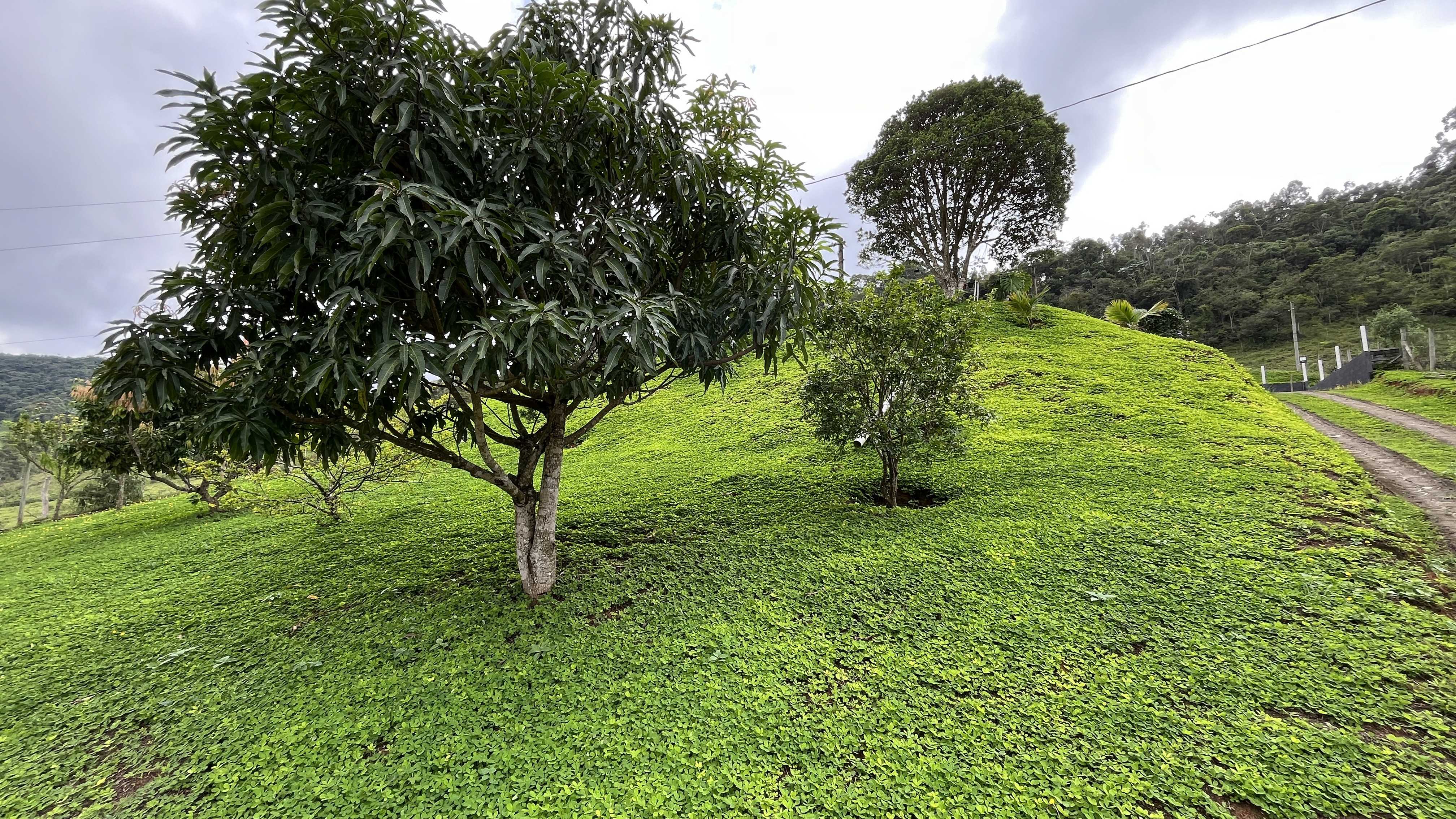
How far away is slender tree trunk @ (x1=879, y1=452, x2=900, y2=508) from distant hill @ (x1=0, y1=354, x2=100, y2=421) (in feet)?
107

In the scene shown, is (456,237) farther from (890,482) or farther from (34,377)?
(34,377)

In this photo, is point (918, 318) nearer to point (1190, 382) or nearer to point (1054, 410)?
point (1054, 410)

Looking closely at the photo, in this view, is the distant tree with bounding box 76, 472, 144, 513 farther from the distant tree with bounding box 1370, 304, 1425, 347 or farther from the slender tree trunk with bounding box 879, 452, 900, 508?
the distant tree with bounding box 1370, 304, 1425, 347

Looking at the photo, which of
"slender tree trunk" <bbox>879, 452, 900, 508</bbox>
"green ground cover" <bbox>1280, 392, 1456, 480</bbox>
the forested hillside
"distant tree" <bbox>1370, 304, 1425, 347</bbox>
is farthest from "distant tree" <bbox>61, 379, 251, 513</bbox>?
"distant tree" <bbox>1370, 304, 1425, 347</bbox>

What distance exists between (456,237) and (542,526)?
2157mm

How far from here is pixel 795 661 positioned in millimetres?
3018

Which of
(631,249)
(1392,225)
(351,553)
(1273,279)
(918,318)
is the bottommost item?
(351,553)

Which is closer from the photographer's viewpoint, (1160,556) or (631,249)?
(631,249)

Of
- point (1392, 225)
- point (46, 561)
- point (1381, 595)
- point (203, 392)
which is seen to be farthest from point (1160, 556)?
point (1392, 225)

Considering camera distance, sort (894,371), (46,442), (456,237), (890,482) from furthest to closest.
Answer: (46,442) → (890,482) → (894,371) → (456,237)

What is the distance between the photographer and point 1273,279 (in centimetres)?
3722

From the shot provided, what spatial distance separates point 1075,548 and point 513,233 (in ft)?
14.7

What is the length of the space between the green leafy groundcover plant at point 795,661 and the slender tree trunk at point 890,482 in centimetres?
27

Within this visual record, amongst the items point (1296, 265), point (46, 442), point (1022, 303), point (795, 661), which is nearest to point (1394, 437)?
point (1022, 303)
